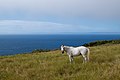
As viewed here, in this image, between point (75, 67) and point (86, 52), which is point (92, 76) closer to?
point (75, 67)

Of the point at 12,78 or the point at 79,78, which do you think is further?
the point at 12,78

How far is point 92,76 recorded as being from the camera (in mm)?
10727

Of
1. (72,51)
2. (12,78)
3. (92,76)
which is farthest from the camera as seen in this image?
(72,51)

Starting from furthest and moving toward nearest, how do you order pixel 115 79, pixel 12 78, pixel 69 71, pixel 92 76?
pixel 69 71, pixel 12 78, pixel 92 76, pixel 115 79

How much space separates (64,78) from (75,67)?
124 inches

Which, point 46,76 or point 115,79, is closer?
point 115,79

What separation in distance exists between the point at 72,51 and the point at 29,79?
6584 mm

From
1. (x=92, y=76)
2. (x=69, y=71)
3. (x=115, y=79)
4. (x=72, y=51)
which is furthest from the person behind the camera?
(x=72, y=51)

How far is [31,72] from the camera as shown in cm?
1347

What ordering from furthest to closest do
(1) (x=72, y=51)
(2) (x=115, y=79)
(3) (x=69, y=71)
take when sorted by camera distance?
(1) (x=72, y=51)
(3) (x=69, y=71)
(2) (x=115, y=79)

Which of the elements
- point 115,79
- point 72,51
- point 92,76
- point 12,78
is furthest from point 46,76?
point 72,51

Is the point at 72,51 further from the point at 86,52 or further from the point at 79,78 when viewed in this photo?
the point at 79,78

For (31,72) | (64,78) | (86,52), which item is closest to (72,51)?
(86,52)

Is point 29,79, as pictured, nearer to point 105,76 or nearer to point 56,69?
point 56,69
